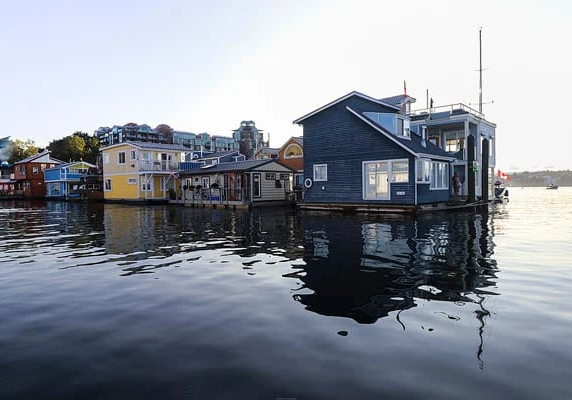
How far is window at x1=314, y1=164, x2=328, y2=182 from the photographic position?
97.2 feet

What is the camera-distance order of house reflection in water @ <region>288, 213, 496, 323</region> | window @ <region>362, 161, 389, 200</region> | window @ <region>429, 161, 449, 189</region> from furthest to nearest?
window @ <region>429, 161, 449, 189</region> < window @ <region>362, 161, 389, 200</region> < house reflection in water @ <region>288, 213, 496, 323</region>

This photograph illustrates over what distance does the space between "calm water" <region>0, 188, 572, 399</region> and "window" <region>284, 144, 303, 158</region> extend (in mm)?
35221

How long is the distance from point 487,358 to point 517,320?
1.63 m

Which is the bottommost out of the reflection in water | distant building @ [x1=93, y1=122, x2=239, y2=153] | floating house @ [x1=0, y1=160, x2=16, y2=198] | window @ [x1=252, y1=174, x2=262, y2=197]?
the reflection in water

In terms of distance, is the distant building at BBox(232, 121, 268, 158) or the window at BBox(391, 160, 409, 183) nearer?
the window at BBox(391, 160, 409, 183)

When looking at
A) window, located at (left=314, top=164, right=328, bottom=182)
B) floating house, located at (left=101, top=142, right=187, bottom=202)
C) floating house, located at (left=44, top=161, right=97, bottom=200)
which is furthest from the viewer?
floating house, located at (left=44, top=161, right=97, bottom=200)

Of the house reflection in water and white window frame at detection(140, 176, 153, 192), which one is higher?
white window frame at detection(140, 176, 153, 192)

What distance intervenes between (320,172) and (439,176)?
8.30 metres

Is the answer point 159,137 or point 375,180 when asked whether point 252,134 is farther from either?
point 375,180

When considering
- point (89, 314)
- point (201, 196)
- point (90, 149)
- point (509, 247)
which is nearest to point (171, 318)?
point (89, 314)

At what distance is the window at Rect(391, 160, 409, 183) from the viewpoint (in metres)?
25.7

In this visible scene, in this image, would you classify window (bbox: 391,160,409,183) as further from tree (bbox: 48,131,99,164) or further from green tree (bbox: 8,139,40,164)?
green tree (bbox: 8,139,40,164)

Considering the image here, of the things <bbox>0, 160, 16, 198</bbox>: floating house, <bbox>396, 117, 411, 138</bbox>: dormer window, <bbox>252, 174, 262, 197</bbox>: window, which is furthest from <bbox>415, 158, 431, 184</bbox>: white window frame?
<bbox>0, 160, 16, 198</bbox>: floating house

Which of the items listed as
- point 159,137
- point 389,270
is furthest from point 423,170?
point 159,137
